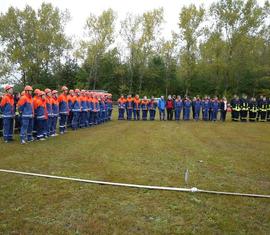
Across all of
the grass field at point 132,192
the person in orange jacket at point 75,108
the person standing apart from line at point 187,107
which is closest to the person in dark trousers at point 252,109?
the person standing apart from line at point 187,107

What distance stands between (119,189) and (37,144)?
22.1 feet

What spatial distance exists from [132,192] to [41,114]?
27.3 ft

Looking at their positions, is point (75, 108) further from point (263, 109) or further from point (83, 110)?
point (263, 109)

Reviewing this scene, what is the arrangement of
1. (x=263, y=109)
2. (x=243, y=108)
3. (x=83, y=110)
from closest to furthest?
(x=83, y=110), (x=263, y=109), (x=243, y=108)

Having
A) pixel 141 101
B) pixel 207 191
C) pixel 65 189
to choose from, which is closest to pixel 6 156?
pixel 65 189

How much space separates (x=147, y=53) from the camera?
184 ft

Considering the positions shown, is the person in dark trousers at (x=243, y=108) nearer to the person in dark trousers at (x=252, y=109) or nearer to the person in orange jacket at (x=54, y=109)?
the person in dark trousers at (x=252, y=109)

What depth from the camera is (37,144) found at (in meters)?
13.0

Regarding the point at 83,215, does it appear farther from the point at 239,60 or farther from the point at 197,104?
the point at 239,60

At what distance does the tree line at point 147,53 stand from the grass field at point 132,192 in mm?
41605

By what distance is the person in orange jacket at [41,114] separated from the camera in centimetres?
1417

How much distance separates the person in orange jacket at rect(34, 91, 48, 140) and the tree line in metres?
39.6

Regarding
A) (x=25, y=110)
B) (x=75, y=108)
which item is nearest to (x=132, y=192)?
(x=25, y=110)

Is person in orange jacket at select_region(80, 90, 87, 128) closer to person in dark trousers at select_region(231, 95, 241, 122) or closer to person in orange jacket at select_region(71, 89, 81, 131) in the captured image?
person in orange jacket at select_region(71, 89, 81, 131)
